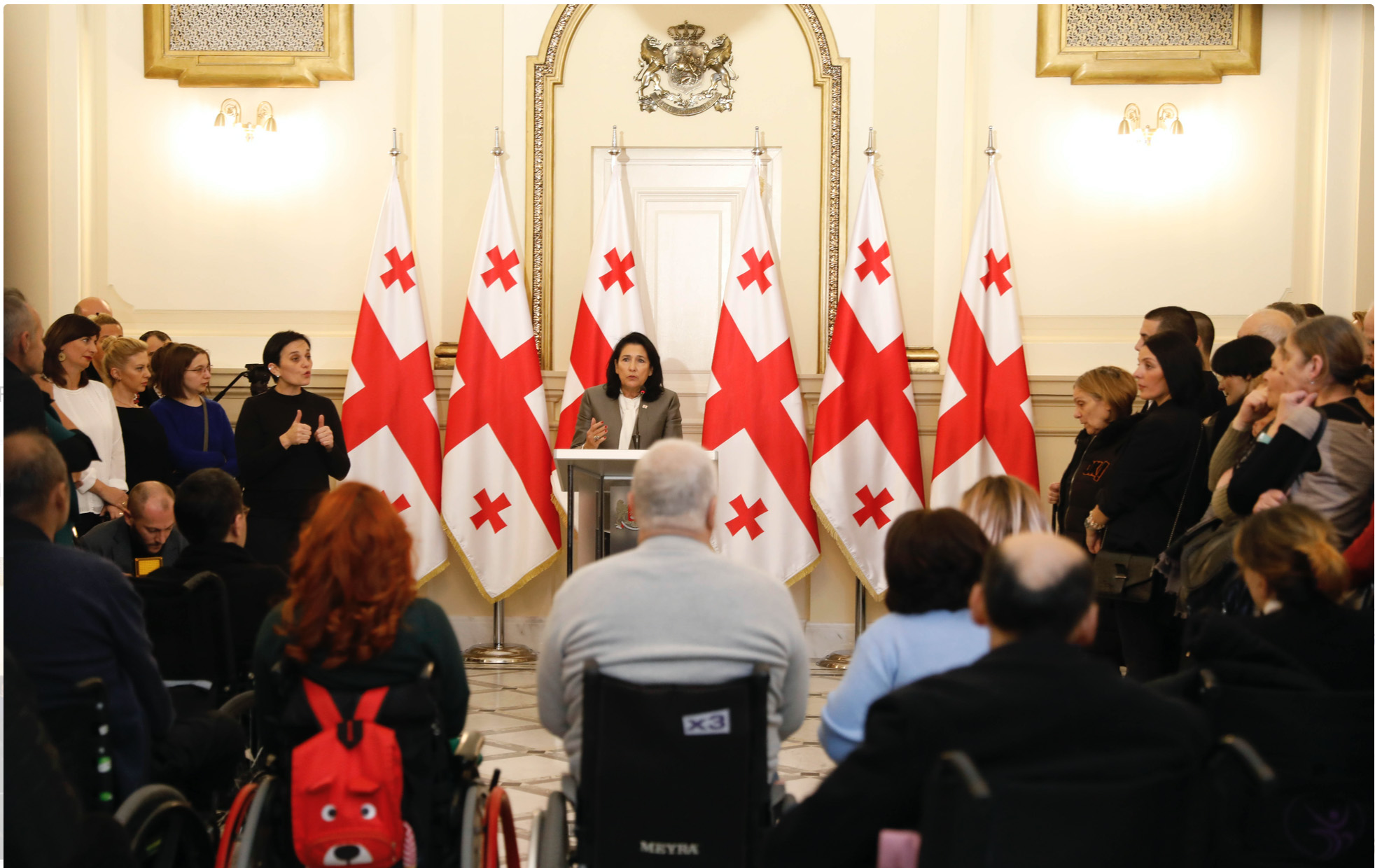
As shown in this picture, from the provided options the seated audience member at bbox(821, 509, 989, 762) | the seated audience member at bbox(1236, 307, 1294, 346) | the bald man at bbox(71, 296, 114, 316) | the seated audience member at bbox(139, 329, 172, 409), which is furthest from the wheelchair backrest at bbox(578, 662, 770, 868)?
the bald man at bbox(71, 296, 114, 316)

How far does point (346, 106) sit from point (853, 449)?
304 cm

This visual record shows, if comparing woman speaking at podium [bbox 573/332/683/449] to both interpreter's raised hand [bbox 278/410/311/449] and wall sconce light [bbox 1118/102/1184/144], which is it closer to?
interpreter's raised hand [bbox 278/410/311/449]

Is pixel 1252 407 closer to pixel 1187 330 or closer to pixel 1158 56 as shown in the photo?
pixel 1187 330

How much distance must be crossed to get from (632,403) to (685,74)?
1.73m

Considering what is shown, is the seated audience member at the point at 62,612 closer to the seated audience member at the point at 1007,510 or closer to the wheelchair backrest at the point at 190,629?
the wheelchair backrest at the point at 190,629

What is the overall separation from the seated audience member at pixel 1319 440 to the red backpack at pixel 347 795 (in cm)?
214

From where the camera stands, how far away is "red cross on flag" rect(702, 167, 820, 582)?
18.7 feet

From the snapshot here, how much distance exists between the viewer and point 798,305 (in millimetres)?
6062

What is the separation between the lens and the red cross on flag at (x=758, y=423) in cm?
571

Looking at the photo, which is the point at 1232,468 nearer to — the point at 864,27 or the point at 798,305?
the point at 798,305

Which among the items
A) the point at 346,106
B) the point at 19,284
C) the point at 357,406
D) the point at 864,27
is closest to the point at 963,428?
the point at 864,27

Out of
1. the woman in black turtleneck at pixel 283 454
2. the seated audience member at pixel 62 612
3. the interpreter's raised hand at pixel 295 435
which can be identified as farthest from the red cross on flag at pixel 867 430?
the seated audience member at pixel 62 612

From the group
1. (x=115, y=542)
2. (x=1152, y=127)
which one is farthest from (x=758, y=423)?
(x=115, y=542)

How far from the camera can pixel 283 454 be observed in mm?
4715
